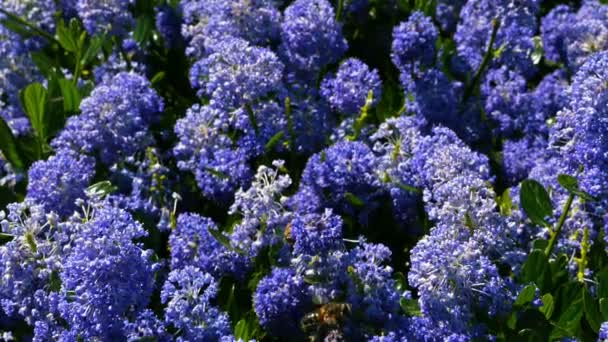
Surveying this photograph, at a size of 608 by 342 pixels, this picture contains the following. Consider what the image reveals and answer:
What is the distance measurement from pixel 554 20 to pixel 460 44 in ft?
1.85

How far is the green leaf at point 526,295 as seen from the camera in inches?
139

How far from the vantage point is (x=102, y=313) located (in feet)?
11.7

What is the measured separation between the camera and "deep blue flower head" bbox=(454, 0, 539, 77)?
15.8ft

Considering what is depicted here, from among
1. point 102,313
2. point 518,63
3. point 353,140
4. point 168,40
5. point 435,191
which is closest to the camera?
point 102,313

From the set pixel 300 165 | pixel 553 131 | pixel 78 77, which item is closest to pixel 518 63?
pixel 553 131

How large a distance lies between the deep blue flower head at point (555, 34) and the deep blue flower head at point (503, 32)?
0.17 m

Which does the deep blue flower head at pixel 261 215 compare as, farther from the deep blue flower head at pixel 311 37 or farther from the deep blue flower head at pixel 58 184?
the deep blue flower head at pixel 311 37

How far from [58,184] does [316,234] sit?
1289mm

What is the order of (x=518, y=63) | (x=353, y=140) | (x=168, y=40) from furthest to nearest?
(x=168, y=40) < (x=518, y=63) < (x=353, y=140)

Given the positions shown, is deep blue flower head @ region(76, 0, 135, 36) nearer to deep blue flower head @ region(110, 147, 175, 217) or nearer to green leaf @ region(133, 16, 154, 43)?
green leaf @ region(133, 16, 154, 43)

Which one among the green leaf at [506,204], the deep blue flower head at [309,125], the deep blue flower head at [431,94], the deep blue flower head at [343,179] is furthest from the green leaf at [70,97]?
the green leaf at [506,204]

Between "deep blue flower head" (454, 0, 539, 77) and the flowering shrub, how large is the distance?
0.01 meters

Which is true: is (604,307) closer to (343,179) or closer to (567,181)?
(567,181)

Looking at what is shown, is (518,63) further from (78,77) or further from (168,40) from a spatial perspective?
(78,77)
